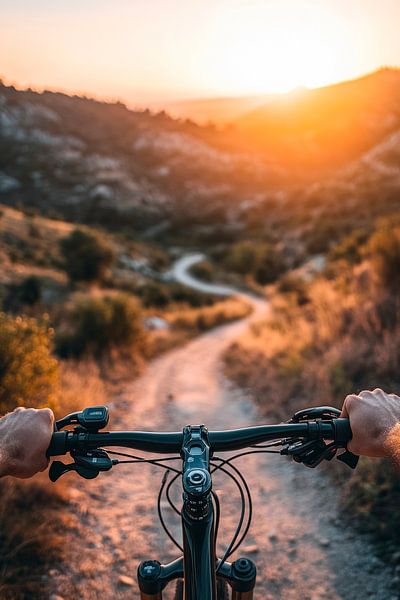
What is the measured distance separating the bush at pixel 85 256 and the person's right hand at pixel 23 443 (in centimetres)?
2308

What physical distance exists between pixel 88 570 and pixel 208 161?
12799 cm

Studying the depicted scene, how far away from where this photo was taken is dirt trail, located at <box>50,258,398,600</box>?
3465mm

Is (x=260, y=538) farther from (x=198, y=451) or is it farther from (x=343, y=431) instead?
(x=198, y=451)

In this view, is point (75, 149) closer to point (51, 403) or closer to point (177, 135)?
point (177, 135)

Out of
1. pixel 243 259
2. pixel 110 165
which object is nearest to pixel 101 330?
pixel 243 259

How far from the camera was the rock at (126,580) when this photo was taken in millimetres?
3577

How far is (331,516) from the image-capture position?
170 inches

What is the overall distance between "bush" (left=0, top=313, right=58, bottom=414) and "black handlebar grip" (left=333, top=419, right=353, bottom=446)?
3589 millimetres

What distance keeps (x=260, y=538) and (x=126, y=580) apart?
1320mm

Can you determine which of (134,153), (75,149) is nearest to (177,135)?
(134,153)

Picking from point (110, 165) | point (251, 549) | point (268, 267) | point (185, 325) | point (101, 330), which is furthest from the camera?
point (110, 165)

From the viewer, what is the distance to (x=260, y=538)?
4152 mm

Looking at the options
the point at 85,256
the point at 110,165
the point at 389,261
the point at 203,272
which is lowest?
the point at 389,261

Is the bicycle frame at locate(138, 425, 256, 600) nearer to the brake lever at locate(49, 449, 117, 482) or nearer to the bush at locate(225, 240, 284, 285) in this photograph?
the brake lever at locate(49, 449, 117, 482)
